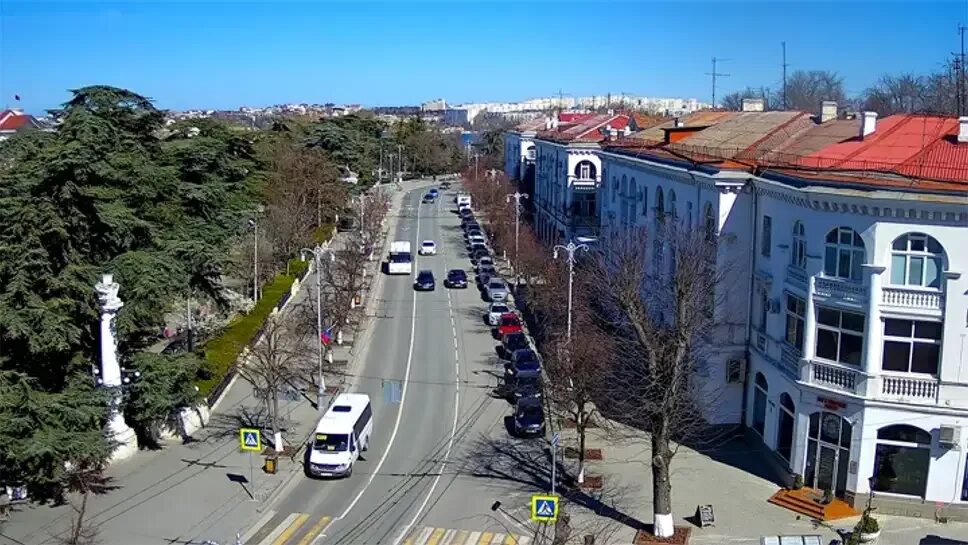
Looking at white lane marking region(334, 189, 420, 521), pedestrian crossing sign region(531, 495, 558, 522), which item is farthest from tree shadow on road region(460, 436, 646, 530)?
pedestrian crossing sign region(531, 495, 558, 522)

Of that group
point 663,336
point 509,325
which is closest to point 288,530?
point 663,336

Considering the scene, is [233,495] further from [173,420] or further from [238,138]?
[238,138]

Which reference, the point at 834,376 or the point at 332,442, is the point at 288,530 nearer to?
the point at 332,442

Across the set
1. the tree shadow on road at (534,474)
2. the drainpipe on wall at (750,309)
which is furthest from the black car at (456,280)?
the drainpipe on wall at (750,309)

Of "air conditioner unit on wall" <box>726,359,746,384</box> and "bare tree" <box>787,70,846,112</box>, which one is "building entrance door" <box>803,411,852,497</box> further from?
"bare tree" <box>787,70,846,112</box>

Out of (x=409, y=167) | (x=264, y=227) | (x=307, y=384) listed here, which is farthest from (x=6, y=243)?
(x=409, y=167)
